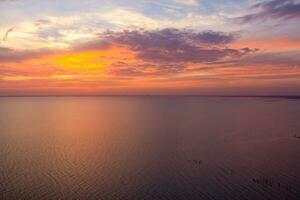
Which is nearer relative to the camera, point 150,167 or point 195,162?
point 150,167

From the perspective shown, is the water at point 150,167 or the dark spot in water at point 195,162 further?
the dark spot in water at point 195,162

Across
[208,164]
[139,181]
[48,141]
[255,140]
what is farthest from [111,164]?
[255,140]

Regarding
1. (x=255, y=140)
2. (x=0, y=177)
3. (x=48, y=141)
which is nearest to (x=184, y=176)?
(x=0, y=177)

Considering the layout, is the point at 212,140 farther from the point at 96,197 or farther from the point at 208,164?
the point at 96,197

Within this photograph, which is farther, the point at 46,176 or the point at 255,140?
the point at 255,140

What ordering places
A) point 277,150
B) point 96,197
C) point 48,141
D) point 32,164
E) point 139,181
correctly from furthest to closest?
point 48,141
point 277,150
point 32,164
point 139,181
point 96,197

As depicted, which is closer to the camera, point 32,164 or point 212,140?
point 32,164

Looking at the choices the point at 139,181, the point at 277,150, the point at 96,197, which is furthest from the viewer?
the point at 277,150

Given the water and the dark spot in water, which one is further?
the dark spot in water

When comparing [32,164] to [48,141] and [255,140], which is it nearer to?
[48,141]
